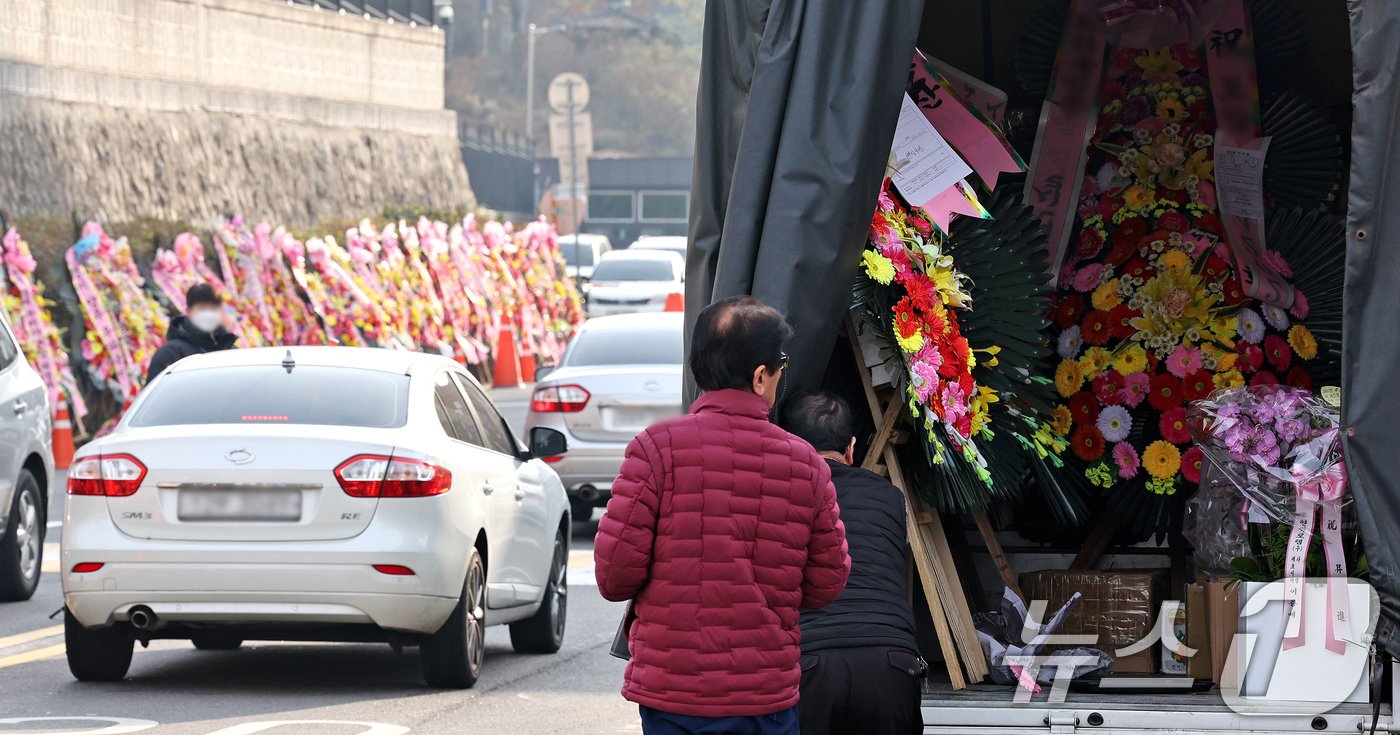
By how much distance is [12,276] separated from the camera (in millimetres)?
19891

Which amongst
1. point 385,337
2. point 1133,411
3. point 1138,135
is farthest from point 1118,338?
point 385,337

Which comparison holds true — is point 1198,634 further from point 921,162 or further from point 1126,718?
point 921,162

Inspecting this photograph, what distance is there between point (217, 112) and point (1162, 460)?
33.4 meters

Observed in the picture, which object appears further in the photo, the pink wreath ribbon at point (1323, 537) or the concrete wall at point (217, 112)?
the concrete wall at point (217, 112)

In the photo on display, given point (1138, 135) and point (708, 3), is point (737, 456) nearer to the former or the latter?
point (708, 3)

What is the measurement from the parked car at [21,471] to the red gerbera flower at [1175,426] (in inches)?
270

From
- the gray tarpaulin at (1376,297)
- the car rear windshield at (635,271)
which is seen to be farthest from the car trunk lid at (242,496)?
the car rear windshield at (635,271)

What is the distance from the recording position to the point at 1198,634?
6.02m

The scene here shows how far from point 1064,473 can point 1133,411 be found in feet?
1.14

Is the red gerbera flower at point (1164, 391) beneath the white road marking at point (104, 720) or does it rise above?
above

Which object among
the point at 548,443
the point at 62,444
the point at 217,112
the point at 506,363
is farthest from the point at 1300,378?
the point at 217,112

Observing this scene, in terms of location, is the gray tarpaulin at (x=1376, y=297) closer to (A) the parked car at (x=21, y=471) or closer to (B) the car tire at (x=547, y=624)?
(B) the car tire at (x=547, y=624)

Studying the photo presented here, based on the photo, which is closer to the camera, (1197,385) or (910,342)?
(910,342)

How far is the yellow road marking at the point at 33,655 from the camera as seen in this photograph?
9.54 metres
